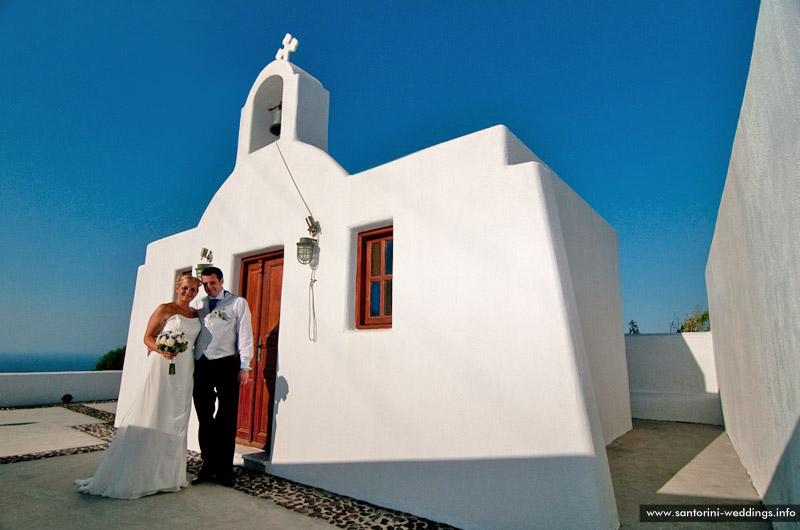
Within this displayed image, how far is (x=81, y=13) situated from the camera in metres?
6.42

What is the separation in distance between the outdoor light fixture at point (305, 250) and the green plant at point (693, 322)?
12.4m

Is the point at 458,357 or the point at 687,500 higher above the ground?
the point at 458,357

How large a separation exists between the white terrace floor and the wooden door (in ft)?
1.93

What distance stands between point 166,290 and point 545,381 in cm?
599

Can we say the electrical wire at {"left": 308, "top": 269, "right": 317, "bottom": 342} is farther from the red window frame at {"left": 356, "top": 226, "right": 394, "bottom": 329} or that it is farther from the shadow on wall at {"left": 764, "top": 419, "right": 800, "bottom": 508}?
the shadow on wall at {"left": 764, "top": 419, "right": 800, "bottom": 508}

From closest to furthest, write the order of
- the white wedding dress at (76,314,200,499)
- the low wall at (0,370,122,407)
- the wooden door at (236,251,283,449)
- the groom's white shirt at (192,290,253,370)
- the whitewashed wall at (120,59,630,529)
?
the whitewashed wall at (120,59,630,529)
the white wedding dress at (76,314,200,499)
the groom's white shirt at (192,290,253,370)
the wooden door at (236,251,283,449)
the low wall at (0,370,122,407)

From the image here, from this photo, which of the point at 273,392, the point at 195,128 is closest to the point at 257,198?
the point at 273,392

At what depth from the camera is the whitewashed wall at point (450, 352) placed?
254cm

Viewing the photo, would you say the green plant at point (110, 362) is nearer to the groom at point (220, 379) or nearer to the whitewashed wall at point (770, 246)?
the groom at point (220, 379)

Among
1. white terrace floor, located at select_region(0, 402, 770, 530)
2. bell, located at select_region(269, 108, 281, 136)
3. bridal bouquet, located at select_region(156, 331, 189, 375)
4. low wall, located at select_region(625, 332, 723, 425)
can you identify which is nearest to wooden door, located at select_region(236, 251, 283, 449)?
white terrace floor, located at select_region(0, 402, 770, 530)

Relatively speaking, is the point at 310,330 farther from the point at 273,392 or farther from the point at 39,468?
the point at 39,468

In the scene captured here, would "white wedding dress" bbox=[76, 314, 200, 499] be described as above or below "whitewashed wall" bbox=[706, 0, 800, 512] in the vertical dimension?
below

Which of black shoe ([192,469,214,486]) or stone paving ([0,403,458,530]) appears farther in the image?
black shoe ([192,469,214,486])

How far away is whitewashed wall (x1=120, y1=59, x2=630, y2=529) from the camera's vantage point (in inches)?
100
